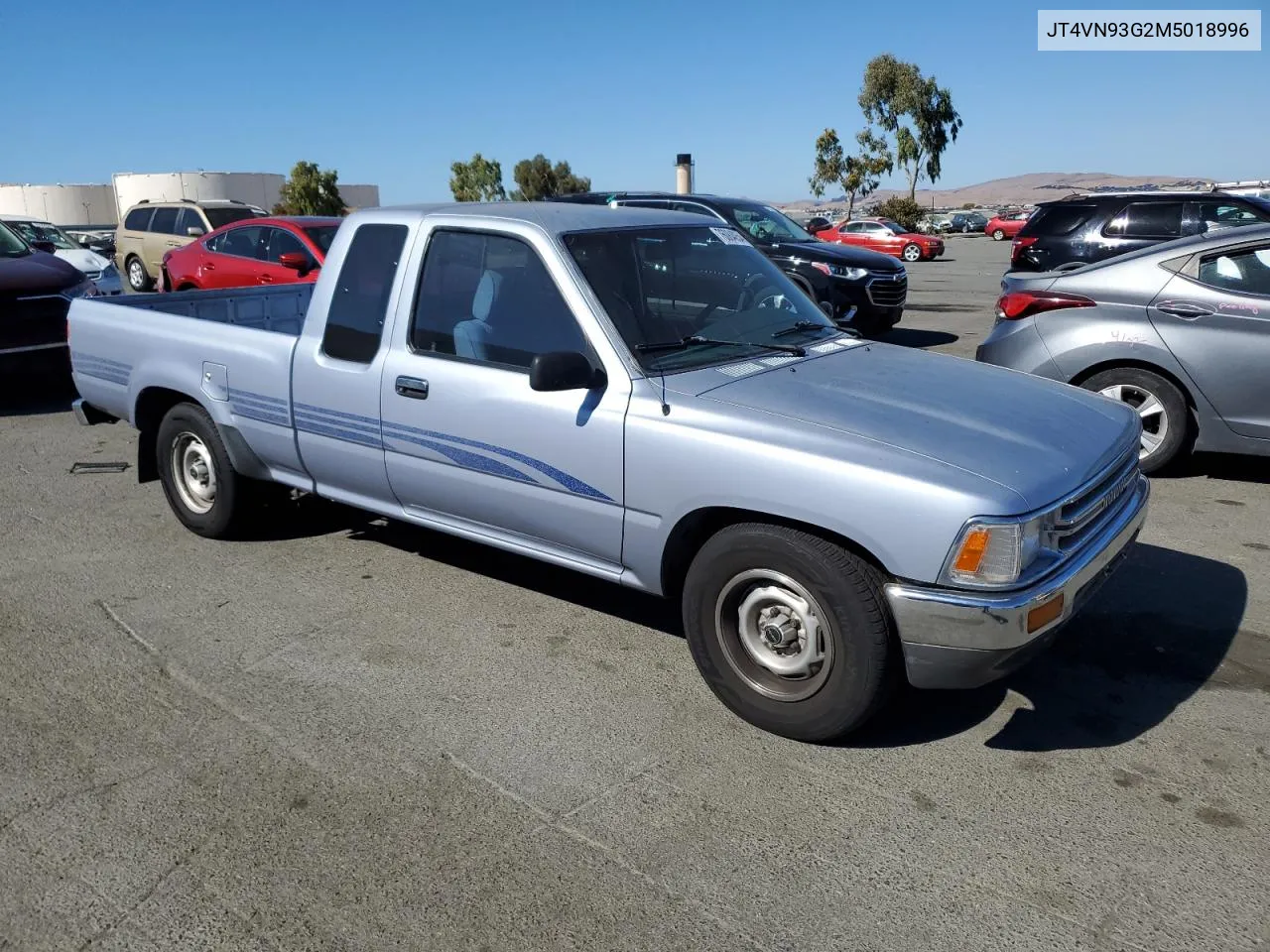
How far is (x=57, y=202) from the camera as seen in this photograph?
74062 mm

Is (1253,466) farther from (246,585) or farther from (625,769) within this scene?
(246,585)

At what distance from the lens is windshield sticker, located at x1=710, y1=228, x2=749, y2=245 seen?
16.5 feet

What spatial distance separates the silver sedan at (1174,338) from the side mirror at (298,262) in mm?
7992

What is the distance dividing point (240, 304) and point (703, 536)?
400cm

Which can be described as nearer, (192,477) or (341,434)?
(341,434)

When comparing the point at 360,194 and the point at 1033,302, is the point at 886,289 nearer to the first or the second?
the point at 1033,302

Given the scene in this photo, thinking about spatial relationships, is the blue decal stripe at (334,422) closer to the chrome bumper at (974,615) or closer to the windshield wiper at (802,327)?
the windshield wiper at (802,327)

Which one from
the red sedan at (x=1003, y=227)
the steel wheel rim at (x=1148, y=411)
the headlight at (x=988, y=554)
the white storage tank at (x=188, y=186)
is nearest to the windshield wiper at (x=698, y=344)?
the headlight at (x=988, y=554)

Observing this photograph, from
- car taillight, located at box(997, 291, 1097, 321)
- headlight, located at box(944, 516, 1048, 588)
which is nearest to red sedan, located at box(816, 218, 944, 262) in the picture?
car taillight, located at box(997, 291, 1097, 321)

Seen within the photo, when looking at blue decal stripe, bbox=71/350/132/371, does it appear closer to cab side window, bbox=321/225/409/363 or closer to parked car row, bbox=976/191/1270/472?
cab side window, bbox=321/225/409/363

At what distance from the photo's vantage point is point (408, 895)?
2.97 metres

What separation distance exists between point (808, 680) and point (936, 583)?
0.63m

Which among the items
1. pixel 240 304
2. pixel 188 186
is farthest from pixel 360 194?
pixel 240 304

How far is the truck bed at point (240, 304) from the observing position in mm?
6426
